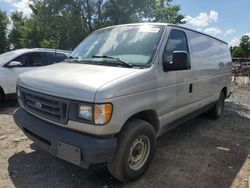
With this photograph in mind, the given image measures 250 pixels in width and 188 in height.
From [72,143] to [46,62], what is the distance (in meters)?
5.72

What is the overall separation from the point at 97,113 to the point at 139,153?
3.63 feet

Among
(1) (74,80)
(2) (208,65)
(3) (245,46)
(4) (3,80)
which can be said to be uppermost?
(3) (245,46)

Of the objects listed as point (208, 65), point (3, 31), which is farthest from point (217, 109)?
point (3, 31)

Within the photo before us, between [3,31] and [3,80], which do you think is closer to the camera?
[3,80]

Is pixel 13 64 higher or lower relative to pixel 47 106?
higher

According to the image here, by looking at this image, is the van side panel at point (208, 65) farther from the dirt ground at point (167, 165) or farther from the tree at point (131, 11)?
the tree at point (131, 11)

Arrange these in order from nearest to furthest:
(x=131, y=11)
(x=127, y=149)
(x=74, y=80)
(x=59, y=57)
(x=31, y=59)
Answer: (x=74, y=80) → (x=127, y=149) → (x=31, y=59) → (x=59, y=57) → (x=131, y=11)

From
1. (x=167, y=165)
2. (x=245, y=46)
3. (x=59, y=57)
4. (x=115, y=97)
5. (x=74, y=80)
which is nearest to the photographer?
(x=115, y=97)

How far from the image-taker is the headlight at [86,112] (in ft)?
8.29

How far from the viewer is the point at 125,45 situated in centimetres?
356

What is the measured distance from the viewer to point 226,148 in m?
4.49

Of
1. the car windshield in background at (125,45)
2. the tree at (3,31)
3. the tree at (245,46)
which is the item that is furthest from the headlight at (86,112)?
the tree at (245,46)

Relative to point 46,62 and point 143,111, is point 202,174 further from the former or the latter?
point 46,62

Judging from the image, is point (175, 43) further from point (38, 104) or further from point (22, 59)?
point (22, 59)
